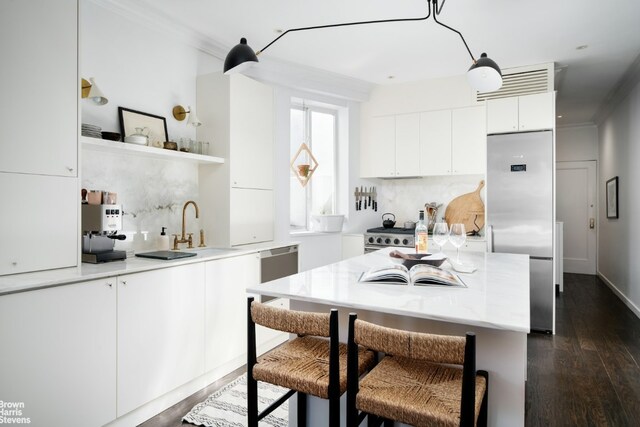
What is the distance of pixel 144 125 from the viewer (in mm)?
3014

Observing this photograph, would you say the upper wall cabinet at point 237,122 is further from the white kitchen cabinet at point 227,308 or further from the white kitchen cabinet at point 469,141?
the white kitchen cabinet at point 469,141

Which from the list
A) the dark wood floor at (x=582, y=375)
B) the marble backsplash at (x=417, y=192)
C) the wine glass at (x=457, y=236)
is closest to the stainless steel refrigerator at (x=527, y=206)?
the dark wood floor at (x=582, y=375)

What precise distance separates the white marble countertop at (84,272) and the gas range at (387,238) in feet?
7.39

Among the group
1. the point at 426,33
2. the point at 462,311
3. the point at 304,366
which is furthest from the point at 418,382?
the point at 426,33

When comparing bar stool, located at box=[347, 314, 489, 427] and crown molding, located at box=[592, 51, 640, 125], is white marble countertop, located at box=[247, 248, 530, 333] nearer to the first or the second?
bar stool, located at box=[347, 314, 489, 427]

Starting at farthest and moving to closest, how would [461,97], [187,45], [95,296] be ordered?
1. [461,97]
2. [187,45]
3. [95,296]

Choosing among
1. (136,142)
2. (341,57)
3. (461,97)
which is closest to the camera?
(136,142)

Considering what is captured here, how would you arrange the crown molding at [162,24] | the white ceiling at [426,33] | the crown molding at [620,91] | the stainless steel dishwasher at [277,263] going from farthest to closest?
the crown molding at [620,91] → the stainless steel dishwasher at [277,263] → the white ceiling at [426,33] → the crown molding at [162,24]

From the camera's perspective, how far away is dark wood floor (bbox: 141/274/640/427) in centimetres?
237

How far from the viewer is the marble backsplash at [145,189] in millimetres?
2742

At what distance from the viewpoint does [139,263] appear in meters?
2.44

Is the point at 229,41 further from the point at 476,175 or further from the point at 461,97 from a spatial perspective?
the point at 476,175

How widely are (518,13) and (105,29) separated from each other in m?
3.08

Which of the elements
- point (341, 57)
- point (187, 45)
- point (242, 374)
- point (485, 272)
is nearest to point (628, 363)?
point (485, 272)
